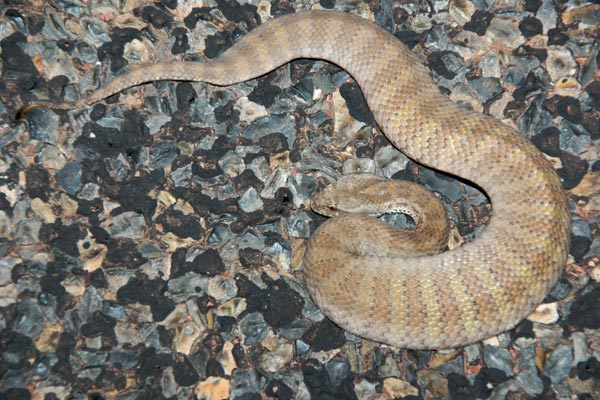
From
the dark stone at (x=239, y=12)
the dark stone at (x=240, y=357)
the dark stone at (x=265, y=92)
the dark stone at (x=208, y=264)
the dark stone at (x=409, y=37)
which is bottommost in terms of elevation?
the dark stone at (x=240, y=357)

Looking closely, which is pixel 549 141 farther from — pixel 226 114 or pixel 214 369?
pixel 214 369

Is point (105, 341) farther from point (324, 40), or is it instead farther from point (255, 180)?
point (324, 40)

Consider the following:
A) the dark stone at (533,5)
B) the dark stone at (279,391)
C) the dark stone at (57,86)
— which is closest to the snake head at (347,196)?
the dark stone at (279,391)

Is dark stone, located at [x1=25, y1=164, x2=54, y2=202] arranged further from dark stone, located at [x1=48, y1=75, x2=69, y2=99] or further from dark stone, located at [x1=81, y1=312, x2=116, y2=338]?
dark stone, located at [x1=81, y1=312, x2=116, y2=338]

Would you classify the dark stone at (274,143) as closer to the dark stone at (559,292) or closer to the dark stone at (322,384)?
the dark stone at (322,384)

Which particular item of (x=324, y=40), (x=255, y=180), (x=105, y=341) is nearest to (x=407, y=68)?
(x=324, y=40)

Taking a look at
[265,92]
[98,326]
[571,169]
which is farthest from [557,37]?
[98,326]

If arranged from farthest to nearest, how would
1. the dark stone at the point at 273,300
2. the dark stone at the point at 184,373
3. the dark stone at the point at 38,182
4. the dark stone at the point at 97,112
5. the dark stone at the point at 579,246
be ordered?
the dark stone at the point at 97,112 → the dark stone at the point at 38,182 → the dark stone at the point at 579,246 → the dark stone at the point at 273,300 → the dark stone at the point at 184,373
